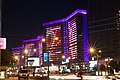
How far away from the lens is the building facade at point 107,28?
7185 inches

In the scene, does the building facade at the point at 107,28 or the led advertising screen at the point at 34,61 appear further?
the building facade at the point at 107,28

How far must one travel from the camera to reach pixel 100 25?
639 ft

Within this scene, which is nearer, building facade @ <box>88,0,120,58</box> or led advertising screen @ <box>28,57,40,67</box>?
led advertising screen @ <box>28,57,40,67</box>

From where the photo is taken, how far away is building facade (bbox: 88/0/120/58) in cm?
18250

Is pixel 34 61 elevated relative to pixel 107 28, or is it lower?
lower

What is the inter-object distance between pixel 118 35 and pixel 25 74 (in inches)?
4993

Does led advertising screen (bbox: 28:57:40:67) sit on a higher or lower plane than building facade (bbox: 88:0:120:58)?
lower

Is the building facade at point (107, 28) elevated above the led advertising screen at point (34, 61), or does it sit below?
above

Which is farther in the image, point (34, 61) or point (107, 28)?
point (107, 28)

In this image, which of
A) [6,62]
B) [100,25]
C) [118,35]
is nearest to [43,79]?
[6,62]

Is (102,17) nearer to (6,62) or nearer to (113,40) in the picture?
(113,40)

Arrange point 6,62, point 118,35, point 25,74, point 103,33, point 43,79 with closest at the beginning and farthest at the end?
point 43,79 < point 25,74 < point 6,62 < point 118,35 < point 103,33

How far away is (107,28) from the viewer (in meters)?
190

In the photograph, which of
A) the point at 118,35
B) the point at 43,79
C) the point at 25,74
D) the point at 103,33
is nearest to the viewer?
the point at 43,79
